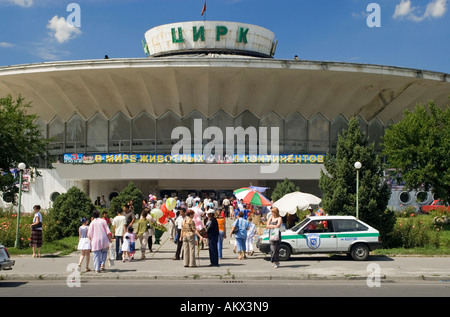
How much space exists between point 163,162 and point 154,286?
3197 centimetres

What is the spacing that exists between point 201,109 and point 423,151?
22214 mm

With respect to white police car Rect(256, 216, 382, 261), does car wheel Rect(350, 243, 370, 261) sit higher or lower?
lower

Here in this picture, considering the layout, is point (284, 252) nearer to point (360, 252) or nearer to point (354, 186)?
point (360, 252)

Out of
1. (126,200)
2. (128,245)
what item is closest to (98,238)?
(128,245)

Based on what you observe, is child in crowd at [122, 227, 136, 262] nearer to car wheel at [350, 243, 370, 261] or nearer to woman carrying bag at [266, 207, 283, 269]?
woman carrying bag at [266, 207, 283, 269]

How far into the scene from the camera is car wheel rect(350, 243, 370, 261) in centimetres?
1797

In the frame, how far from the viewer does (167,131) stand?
1893 inches

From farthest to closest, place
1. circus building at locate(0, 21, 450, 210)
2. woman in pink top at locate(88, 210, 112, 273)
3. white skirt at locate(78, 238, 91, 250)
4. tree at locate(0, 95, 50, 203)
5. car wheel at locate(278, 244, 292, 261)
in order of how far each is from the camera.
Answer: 1. circus building at locate(0, 21, 450, 210)
2. tree at locate(0, 95, 50, 203)
3. car wheel at locate(278, 244, 292, 261)
4. white skirt at locate(78, 238, 91, 250)
5. woman in pink top at locate(88, 210, 112, 273)

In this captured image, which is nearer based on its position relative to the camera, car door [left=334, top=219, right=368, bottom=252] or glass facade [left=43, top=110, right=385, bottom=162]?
car door [left=334, top=219, right=368, bottom=252]

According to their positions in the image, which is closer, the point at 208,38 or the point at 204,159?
the point at 204,159

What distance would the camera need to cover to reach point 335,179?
2247cm

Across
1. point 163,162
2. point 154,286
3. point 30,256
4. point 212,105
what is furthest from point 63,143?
point 154,286

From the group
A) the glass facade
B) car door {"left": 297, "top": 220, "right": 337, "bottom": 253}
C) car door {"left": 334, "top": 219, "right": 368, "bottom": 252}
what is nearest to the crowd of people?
car door {"left": 297, "top": 220, "right": 337, "bottom": 253}

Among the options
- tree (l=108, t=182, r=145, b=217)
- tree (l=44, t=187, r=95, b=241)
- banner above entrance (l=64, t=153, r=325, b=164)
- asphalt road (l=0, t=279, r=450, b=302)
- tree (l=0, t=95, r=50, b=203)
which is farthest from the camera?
banner above entrance (l=64, t=153, r=325, b=164)
